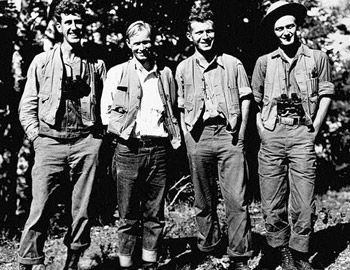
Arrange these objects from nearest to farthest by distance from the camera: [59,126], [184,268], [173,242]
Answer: [59,126] → [184,268] → [173,242]

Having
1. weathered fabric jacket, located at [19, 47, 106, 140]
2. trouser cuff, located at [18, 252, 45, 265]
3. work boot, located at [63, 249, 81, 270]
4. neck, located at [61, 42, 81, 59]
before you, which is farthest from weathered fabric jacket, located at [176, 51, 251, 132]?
trouser cuff, located at [18, 252, 45, 265]

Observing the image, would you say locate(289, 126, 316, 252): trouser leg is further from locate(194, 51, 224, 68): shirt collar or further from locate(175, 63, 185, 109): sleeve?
locate(175, 63, 185, 109): sleeve

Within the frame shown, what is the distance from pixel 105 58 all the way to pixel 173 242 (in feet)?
7.97

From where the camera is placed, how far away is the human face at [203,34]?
5.08m

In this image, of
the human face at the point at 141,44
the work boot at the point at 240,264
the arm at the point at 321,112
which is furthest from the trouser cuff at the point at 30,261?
the arm at the point at 321,112

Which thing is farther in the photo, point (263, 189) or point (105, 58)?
point (105, 58)

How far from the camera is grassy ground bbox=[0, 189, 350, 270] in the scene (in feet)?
18.8

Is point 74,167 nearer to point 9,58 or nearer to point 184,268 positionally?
point 184,268

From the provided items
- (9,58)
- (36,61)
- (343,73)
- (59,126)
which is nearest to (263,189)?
(59,126)

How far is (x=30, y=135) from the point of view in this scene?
5070mm

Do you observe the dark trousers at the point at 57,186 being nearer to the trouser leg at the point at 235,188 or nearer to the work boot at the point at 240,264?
the trouser leg at the point at 235,188

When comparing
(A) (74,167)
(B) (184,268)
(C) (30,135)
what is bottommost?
(B) (184,268)

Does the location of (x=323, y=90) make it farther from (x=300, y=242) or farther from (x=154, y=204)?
(x=154, y=204)

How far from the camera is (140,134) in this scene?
5031 millimetres
